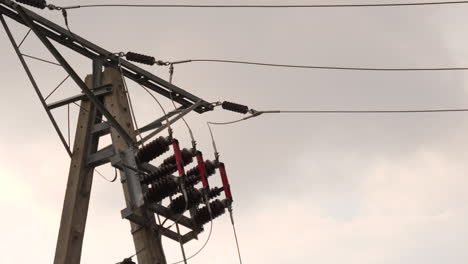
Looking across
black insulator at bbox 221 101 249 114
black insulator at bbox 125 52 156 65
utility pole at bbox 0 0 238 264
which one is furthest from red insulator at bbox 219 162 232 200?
black insulator at bbox 125 52 156 65

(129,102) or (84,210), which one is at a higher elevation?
(129,102)

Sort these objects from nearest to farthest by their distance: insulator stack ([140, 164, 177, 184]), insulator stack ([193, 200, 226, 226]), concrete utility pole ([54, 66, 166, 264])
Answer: concrete utility pole ([54, 66, 166, 264]), insulator stack ([140, 164, 177, 184]), insulator stack ([193, 200, 226, 226])

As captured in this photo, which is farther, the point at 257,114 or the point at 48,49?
A: the point at 257,114

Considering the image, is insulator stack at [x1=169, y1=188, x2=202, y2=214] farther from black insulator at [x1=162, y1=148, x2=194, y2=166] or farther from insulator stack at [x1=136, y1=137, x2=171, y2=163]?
insulator stack at [x1=136, y1=137, x2=171, y2=163]

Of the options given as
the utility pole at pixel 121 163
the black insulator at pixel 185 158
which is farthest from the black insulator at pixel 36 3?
the black insulator at pixel 185 158

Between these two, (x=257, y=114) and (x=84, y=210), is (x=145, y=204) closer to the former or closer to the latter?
(x=84, y=210)

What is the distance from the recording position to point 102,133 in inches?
420

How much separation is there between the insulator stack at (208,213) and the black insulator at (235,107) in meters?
2.05

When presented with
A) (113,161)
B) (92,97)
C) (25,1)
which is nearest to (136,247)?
(113,161)

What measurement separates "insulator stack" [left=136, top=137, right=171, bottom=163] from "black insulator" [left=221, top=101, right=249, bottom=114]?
2.28 metres

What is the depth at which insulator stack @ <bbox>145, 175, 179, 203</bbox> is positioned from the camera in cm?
968

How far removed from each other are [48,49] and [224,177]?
104 inches

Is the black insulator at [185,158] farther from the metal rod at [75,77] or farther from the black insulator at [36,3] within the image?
the black insulator at [36,3]

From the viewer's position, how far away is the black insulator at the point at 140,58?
11.0m
